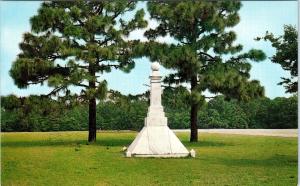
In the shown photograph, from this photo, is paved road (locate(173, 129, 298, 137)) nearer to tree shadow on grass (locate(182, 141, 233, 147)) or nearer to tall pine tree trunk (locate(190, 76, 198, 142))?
tree shadow on grass (locate(182, 141, 233, 147))

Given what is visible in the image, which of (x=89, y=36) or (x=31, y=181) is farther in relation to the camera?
(x=89, y=36)

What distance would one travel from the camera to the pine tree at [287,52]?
27.9 ft

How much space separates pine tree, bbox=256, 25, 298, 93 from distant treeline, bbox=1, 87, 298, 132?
293cm

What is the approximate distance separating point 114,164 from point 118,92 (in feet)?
18.4

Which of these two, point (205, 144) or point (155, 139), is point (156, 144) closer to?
point (155, 139)

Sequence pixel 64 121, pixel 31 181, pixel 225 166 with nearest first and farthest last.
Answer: pixel 31 181 < pixel 225 166 < pixel 64 121

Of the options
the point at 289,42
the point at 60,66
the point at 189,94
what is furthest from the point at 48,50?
the point at 289,42

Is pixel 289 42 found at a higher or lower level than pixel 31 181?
higher

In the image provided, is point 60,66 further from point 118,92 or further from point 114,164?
point 114,164

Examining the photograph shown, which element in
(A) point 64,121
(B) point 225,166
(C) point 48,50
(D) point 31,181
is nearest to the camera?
(D) point 31,181

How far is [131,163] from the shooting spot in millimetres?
8719

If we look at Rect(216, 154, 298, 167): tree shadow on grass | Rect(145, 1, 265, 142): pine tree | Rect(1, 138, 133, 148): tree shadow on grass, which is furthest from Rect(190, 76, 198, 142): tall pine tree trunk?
Rect(216, 154, 298, 167): tree shadow on grass

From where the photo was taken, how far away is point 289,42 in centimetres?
863

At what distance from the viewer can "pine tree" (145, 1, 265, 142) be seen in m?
14.1
